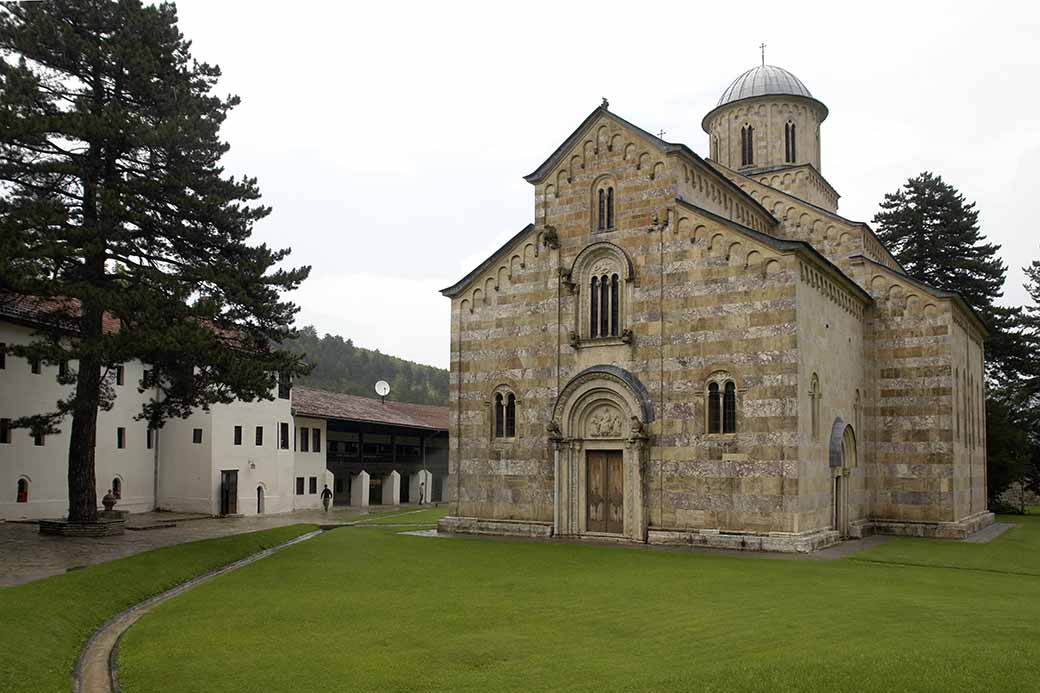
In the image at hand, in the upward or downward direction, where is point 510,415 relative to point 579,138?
downward

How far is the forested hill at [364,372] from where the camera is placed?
108 meters

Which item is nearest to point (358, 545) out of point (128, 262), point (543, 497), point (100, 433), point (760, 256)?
point (543, 497)

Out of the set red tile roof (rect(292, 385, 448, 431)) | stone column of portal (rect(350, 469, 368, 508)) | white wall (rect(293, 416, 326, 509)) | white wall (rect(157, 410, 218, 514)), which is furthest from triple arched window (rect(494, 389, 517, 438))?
stone column of portal (rect(350, 469, 368, 508))

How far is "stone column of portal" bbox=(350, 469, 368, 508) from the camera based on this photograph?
180 ft

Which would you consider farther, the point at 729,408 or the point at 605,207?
the point at 605,207

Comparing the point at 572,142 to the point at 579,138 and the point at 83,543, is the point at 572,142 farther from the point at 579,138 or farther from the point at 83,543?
the point at 83,543

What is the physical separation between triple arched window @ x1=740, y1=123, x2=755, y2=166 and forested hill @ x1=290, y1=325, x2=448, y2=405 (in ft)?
219

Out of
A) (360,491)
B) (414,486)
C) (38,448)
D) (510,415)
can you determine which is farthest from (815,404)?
(414,486)

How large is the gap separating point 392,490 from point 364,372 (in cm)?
5979

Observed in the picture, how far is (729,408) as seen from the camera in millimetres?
27000

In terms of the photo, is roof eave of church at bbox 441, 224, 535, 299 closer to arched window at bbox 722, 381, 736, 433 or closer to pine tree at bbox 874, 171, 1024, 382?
arched window at bbox 722, 381, 736, 433

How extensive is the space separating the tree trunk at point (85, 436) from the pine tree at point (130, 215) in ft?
0.14

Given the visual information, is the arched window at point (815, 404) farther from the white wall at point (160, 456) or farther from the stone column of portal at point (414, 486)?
the stone column of portal at point (414, 486)

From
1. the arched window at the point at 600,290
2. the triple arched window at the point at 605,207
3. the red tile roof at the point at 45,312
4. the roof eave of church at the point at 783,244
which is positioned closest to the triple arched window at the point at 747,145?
the roof eave of church at the point at 783,244
